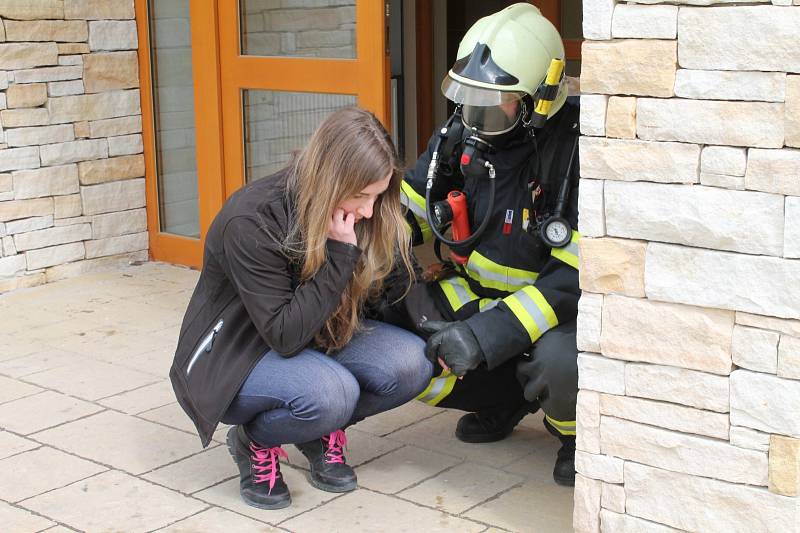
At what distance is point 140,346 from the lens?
4.55 metres

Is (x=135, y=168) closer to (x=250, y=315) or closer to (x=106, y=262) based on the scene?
(x=106, y=262)

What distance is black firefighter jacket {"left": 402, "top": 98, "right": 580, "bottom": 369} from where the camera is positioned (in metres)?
3.06

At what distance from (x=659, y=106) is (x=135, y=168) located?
12.5ft

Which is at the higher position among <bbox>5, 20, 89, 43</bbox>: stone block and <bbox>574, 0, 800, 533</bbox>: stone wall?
<bbox>5, 20, 89, 43</bbox>: stone block

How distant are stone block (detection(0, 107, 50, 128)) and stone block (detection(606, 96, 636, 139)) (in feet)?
11.7

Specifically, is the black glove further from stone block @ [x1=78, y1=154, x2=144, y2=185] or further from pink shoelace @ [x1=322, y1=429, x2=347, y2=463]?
stone block @ [x1=78, y1=154, x2=144, y2=185]

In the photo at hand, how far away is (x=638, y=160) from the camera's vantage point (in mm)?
2498

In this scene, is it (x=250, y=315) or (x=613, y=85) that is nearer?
(x=613, y=85)

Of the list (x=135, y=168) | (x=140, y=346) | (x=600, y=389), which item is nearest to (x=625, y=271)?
(x=600, y=389)

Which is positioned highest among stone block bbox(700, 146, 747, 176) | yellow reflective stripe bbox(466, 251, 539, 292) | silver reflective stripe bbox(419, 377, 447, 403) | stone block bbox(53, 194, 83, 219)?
stone block bbox(700, 146, 747, 176)

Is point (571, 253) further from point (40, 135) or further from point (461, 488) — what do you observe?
point (40, 135)

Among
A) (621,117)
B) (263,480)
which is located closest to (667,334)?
(621,117)

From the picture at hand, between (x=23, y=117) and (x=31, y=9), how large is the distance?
1.63 ft

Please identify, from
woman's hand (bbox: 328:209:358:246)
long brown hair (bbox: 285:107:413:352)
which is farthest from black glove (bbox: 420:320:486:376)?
woman's hand (bbox: 328:209:358:246)
